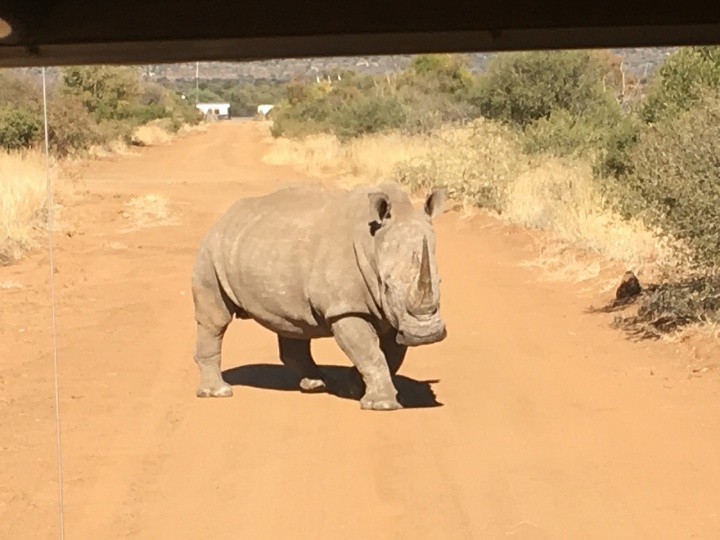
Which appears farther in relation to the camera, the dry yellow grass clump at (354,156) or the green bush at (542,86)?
the dry yellow grass clump at (354,156)

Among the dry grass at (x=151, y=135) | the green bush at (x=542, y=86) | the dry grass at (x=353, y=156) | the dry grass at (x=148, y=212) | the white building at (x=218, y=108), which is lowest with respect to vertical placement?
the white building at (x=218, y=108)

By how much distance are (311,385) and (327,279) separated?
1010 millimetres

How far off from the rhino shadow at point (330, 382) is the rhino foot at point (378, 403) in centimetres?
23

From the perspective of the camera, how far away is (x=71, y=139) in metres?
35.2

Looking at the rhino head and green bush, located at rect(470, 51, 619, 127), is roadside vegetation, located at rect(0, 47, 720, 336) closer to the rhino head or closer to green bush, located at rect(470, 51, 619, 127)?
green bush, located at rect(470, 51, 619, 127)

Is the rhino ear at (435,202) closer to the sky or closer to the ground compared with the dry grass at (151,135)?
closer to the sky

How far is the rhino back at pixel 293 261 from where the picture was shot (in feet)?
29.1

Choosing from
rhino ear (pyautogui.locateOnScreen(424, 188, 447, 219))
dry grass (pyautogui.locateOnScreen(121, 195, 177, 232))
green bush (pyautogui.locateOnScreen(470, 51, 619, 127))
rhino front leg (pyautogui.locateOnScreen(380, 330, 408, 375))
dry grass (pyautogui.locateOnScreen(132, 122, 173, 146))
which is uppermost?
green bush (pyautogui.locateOnScreen(470, 51, 619, 127))

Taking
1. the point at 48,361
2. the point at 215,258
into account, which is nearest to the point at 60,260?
the point at 48,361

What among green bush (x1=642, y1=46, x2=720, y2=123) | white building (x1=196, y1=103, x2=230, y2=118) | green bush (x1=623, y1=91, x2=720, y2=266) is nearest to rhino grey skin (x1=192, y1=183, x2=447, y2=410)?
green bush (x1=623, y1=91, x2=720, y2=266)

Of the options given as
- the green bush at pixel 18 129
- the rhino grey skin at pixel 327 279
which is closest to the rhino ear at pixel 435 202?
the rhino grey skin at pixel 327 279

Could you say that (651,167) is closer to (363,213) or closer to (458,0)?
(363,213)

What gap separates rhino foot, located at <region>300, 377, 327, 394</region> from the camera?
9523 mm

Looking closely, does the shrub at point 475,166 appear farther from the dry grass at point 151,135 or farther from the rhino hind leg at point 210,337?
the dry grass at point 151,135
